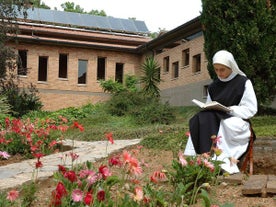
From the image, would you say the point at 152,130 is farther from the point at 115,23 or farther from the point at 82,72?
the point at 115,23

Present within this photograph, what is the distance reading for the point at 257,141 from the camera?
643 centimetres

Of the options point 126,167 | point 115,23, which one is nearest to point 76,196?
point 126,167

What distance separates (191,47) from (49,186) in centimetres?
2037

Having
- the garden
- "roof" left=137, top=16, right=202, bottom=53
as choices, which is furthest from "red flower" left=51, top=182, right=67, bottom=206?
"roof" left=137, top=16, right=202, bottom=53

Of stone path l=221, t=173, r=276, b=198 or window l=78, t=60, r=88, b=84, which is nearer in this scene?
stone path l=221, t=173, r=276, b=198

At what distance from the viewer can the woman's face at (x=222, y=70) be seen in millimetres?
5734

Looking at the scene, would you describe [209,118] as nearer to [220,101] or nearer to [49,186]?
[220,101]

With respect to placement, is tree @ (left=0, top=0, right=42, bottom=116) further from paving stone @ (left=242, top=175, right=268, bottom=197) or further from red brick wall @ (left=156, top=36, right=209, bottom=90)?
paving stone @ (left=242, top=175, right=268, bottom=197)

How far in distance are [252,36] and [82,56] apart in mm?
18505

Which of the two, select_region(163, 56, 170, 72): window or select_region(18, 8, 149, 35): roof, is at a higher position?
select_region(18, 8, 149, 35): roof

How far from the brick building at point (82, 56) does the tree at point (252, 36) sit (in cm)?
1117

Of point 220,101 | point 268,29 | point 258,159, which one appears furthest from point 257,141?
point 268,29

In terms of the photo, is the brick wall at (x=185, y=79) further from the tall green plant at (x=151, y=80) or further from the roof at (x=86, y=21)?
the roof at (x=86, y=21)

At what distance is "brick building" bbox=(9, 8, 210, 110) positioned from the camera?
89.6 feet
